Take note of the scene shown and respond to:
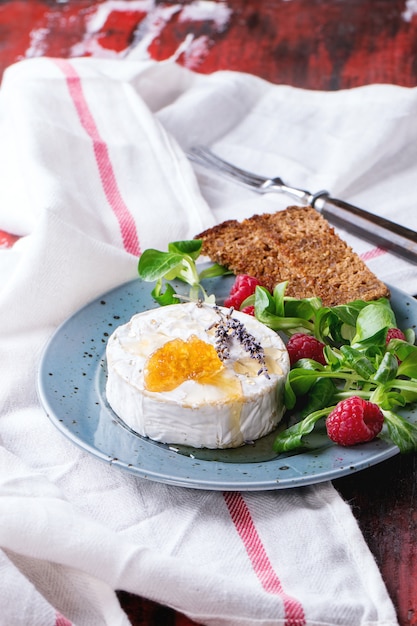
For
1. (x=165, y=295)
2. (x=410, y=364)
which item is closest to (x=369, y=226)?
(x=165, y=295)

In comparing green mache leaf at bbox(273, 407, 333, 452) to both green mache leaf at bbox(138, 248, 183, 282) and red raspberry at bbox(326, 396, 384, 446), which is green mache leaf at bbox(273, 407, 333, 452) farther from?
green mache leaf at bbox(138, 248, 183, 282)

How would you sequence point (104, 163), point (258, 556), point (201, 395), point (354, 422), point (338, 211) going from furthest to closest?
point (104, 163), point (338, 211), point (201, 395), point (354, 422), point (258, 556)

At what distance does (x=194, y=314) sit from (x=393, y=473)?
0.72 m

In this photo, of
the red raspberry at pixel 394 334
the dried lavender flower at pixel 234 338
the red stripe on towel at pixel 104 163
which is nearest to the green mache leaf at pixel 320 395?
the dried lavender flower at pixel 234 338

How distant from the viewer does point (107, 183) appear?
3426 millimetres

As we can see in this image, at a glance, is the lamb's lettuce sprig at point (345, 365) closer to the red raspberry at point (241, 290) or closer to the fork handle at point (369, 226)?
the red raspberry at point (241, 290)

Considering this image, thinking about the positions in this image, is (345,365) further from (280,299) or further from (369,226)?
(369,226)

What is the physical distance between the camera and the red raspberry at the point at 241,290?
2.76 m

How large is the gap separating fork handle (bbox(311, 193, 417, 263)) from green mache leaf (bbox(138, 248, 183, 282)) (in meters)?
0.73

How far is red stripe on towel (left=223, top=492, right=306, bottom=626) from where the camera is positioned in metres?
1.75

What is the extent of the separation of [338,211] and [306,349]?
37.2 inches

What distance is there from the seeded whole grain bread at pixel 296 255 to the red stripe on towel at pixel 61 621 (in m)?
1.40

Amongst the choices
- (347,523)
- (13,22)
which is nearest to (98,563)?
(347,523)

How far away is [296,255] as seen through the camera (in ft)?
9.77
